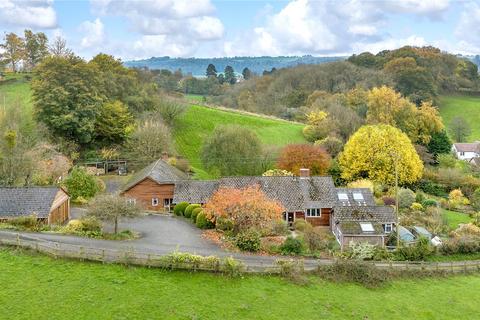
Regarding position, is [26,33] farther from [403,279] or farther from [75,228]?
[403,279]

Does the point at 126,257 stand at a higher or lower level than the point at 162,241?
higher

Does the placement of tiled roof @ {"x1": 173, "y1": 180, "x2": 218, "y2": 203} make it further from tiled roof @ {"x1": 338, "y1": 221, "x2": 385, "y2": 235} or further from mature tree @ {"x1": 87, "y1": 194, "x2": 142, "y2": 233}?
tiled roof @ {"x1": 338, "y1": 221, "x2": 385, "y2": 235}

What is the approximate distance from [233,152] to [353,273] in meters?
27.1

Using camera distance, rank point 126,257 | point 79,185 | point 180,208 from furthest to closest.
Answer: point 79,185
point 180,208
point 126,257

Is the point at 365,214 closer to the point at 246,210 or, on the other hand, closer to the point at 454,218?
the point at 246,210

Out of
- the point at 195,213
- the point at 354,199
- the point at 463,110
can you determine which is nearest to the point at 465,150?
the point at 463,110

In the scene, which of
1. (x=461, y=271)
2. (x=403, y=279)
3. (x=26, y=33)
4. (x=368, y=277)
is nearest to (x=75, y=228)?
(x=368, y=277)

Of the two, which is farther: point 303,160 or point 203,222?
point 303,160

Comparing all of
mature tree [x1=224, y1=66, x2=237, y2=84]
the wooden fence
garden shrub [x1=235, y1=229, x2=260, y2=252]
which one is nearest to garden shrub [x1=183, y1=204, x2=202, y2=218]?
garden shrub [x1=235, y1=229, x2=260, y2=252]

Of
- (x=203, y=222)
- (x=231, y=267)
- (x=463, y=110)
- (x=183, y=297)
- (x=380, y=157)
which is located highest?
(x=463, y=110)

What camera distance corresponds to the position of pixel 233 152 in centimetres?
5522

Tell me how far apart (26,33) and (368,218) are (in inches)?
2836

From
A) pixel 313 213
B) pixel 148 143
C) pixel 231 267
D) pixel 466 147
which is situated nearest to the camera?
pixel 231 267

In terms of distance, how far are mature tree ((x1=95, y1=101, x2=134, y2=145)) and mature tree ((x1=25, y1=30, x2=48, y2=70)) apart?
3272 cm
